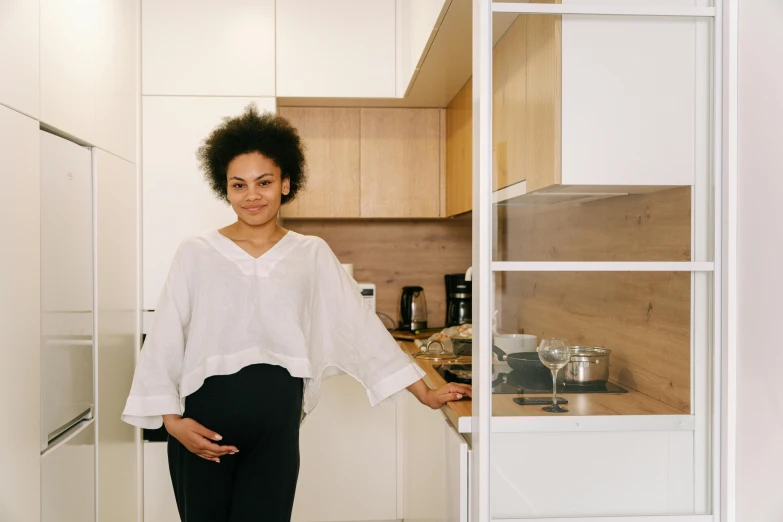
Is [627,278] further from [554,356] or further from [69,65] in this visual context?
[69,65]

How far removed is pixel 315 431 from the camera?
330 cm

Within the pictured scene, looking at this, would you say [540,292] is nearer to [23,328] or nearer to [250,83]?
[23,328]

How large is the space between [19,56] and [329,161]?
6.32 feet

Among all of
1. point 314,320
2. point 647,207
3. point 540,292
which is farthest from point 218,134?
point 647,207

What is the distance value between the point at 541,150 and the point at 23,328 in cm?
134

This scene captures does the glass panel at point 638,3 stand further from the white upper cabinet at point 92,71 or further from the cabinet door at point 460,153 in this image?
the cabinet door at point 460,153

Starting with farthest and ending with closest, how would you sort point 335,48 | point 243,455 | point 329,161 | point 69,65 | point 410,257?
1. point 410,257
2. point 329,161
3. point 335,48
4. point 69,65
5. point 243,455

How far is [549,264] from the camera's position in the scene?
1570mm

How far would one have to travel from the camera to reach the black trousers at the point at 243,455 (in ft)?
6.16

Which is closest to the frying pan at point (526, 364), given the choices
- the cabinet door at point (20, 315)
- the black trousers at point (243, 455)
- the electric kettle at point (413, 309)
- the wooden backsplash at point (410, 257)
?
the black trousers at point (243, 455)

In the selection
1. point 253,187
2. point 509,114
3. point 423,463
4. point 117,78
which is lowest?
point 423,463

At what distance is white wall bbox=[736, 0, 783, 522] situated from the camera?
140 cm

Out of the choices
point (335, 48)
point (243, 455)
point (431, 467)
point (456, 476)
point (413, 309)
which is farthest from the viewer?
point (413, 309)

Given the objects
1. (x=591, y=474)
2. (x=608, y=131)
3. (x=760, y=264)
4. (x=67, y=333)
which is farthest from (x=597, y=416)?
(x=67, y=333)
